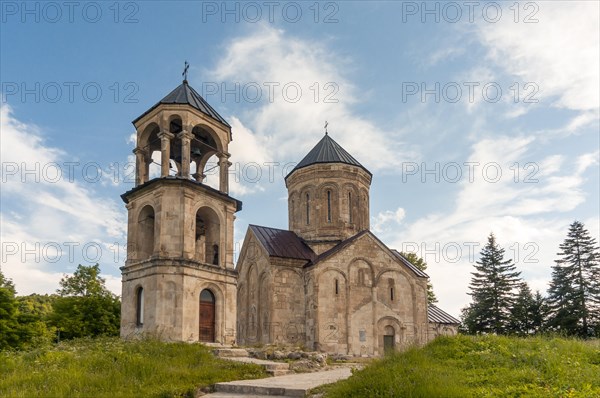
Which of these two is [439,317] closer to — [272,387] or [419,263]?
[419,263]

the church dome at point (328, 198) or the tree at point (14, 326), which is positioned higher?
the church dome at point (328, 198)

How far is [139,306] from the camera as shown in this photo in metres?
16.0

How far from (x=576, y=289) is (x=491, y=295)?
5.54 metres

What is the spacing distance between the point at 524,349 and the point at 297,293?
46.5 ft

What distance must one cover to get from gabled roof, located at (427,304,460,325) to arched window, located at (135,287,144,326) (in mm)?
17702

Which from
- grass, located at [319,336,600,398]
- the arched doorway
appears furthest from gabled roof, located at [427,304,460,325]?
grass, located at [319,336,600,398]

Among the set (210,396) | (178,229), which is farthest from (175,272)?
(210,396)

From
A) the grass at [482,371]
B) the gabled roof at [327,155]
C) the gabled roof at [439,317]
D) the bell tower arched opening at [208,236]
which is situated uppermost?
the gabled roof at [327,155]

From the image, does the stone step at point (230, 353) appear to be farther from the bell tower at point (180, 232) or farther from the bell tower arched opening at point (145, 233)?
the bell tower arched opening at point (145, 233)

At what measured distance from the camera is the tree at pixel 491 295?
3516 centimetres

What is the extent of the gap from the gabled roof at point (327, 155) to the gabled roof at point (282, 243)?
414cm

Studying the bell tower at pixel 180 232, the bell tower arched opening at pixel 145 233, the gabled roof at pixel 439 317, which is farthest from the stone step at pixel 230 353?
the gabled roof at pixel 439 317

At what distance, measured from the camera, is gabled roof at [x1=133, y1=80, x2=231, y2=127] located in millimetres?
17016

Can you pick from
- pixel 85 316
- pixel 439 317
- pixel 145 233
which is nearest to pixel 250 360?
pixel 145 233
